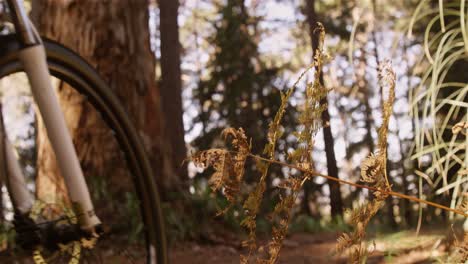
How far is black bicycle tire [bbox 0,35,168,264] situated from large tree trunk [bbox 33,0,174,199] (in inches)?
100

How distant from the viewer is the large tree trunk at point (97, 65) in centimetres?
461

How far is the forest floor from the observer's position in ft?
10.3

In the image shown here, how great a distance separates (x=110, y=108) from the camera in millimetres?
1857

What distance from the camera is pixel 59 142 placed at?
1621 mm

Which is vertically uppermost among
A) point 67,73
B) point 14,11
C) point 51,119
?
point 14,11

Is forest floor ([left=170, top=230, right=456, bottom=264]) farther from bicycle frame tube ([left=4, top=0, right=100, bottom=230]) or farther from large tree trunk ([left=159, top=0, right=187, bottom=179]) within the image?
large tree trunk ([left=159, top=0, right=187, bottom=179])

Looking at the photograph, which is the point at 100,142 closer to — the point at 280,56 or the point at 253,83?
the point at 253,83

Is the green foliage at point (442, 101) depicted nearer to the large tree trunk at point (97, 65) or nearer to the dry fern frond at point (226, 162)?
the dry fern frond at point (226, 162)

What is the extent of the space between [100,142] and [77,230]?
9.91 feet

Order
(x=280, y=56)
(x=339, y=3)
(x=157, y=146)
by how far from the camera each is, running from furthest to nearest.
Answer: (x=280, y=56) < (x=339, y=3) < (x=157, y=146)

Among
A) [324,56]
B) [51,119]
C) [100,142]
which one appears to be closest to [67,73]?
[51,119]

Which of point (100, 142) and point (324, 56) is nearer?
point (324, 56)

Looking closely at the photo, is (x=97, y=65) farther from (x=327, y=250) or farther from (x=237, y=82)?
(x=237, y=82)

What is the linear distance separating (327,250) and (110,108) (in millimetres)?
2779
